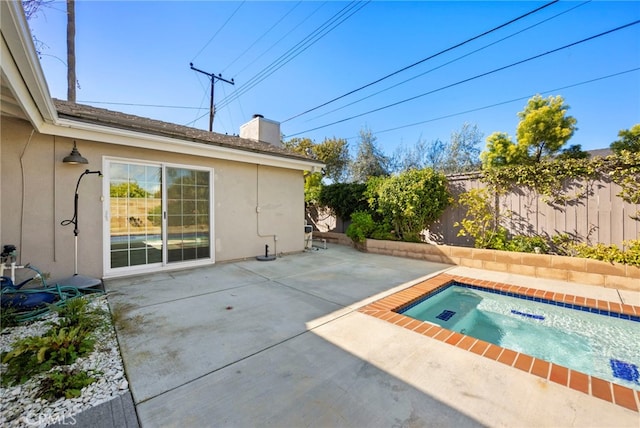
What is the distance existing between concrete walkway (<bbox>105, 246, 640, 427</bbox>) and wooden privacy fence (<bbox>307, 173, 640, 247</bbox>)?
5002mm

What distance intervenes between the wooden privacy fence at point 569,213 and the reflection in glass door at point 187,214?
7.05 meters

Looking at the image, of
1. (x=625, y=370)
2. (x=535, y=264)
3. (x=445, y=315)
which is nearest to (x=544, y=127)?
(x=535, y=264)

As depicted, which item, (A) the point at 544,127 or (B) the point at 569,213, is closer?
(B) the point at 569,213

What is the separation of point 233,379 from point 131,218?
4968mm

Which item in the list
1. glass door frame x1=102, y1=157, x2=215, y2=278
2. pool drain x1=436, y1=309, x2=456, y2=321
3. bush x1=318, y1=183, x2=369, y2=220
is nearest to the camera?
pool drain x1=436, y1=309, x2=456, y2=321

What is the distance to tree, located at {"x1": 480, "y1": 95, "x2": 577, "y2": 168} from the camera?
1523 cm

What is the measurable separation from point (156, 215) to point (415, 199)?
6.77 metres

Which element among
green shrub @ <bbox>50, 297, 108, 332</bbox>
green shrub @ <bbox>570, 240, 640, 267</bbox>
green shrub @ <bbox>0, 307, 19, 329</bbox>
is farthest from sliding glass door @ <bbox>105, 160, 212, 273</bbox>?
green shrub @ <bbox>570, 240, 640, 267</bbox>

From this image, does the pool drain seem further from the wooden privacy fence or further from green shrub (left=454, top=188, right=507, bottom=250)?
the wooden privacy fence

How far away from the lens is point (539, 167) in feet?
21.1

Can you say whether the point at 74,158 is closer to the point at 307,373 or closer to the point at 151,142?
the point at 151,142

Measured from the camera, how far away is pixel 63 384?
210 cm

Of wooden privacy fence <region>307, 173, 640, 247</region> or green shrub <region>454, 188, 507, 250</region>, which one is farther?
green shrub <region>454, 188, 507, 250</region>

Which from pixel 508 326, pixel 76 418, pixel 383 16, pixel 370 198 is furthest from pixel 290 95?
pixel 76 418
